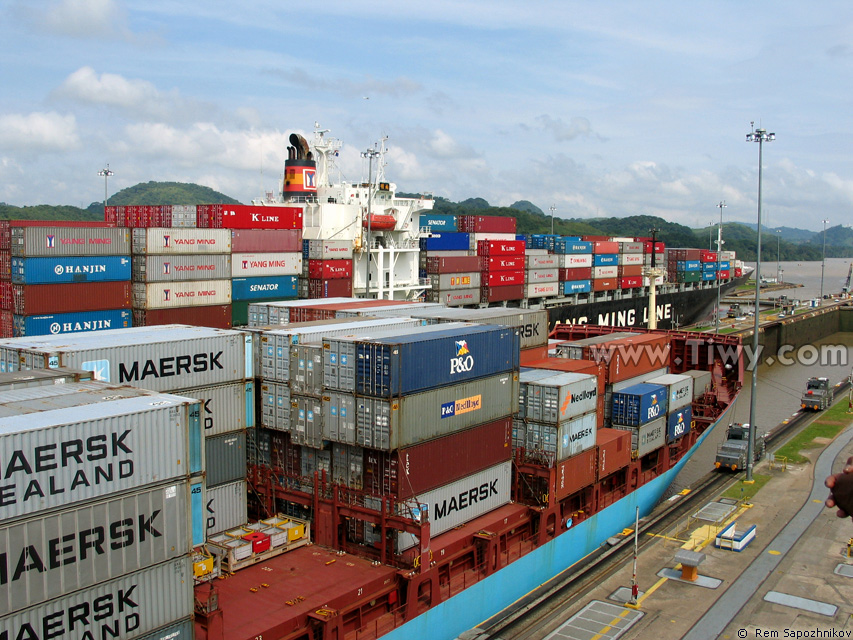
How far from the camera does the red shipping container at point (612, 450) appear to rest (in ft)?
92.3

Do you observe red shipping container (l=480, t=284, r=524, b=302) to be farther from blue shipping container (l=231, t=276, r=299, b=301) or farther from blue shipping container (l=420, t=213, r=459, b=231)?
blue shipping container (l=231, t=276, r=299, b=301)

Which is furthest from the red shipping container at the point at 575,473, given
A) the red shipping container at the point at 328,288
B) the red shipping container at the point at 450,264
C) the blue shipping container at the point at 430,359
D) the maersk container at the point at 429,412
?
the red shipping container at the point at 450,264

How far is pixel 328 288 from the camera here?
4188 cm

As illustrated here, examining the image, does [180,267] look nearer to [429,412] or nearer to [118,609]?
[429,412]

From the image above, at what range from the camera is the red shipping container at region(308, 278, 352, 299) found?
136 feet

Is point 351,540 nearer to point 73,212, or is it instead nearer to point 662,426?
point 662,426

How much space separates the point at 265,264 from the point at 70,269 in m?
10.6

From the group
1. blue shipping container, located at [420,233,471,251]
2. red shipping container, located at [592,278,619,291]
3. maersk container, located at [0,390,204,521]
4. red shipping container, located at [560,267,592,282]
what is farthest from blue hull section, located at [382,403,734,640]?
red shipping container, located at [592,278,619,291]

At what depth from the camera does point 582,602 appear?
23.2 m

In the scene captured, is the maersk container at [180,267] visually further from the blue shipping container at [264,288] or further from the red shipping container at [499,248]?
the red shipping container at [499,248]

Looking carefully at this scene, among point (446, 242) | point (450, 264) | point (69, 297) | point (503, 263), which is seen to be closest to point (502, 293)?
point (503, 263)

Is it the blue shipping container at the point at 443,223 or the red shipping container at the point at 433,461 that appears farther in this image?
the blue shipping container at the point at 443,223

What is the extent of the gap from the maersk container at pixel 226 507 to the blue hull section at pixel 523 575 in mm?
5084

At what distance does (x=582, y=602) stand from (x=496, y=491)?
172 inches
